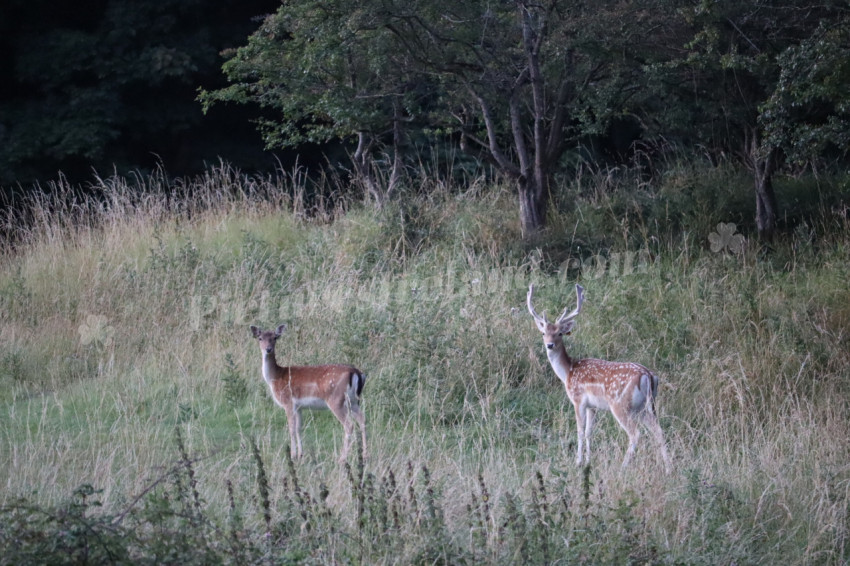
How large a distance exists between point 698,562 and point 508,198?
30.1ft

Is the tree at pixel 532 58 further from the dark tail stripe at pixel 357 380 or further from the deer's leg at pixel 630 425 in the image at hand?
the deer's leg at pixel 630 425

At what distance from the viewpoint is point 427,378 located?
7.61 m

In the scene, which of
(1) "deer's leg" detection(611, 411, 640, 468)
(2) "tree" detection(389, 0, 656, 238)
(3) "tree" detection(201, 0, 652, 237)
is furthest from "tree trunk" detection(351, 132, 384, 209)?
(1) "deer's leg" detection(611, 411, 640, 468)

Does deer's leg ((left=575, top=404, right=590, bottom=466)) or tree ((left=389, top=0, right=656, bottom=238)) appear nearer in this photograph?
deer's leg ((left=575, top=404, right=590, bottom=466))

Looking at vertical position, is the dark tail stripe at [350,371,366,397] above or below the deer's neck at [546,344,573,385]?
above

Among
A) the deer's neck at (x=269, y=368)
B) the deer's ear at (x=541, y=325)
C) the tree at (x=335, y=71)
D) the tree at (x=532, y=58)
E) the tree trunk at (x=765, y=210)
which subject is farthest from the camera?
the tree trunk at (x=765, y=210)

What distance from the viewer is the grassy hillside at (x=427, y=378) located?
4.61m

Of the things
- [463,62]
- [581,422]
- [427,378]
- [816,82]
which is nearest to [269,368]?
[427,378]

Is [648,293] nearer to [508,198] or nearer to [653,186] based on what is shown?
[508,198]

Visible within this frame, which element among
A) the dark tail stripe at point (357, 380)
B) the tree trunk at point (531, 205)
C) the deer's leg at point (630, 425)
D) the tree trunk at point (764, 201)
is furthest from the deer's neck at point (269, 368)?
the tree trunk at point (764, 201)

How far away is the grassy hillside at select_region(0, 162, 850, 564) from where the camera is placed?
4613mm

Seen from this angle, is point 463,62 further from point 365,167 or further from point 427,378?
point 427,378

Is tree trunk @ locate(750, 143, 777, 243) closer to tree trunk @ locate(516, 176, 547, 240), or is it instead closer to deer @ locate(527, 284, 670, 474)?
tree trunk @ locate(516, 176, 547, 240)

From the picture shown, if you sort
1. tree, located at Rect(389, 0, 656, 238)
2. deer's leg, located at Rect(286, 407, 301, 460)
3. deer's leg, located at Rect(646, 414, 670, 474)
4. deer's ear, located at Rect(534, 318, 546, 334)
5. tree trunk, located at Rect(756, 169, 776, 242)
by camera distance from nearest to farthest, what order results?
1. deer's leg, located at Rect(646, 414, 670, 474)
2. deer's leg, located at Rect(286, 407, 301, 460)
3. deer's ear, located at Rect(534, 318, 546, 334)
4. tree, located at Rect(389, 0, 656, 238)
5. tree trunk, located at Rect(756, 169, 776, 242)
